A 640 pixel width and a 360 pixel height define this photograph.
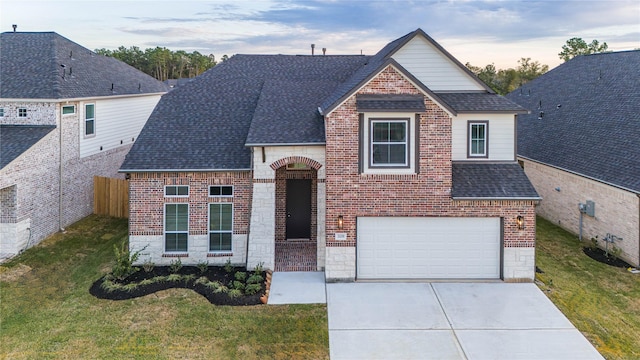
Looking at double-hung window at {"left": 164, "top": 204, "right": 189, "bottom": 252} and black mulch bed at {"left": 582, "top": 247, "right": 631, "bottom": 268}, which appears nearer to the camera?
double-hung window at {"left": 164, "top": 204, "right": 189, "bottom": 252}

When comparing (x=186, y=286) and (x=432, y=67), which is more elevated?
(x=432, y=67)

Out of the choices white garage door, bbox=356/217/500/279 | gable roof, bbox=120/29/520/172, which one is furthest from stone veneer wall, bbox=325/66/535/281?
gable roof, bbox=120/29/520/172

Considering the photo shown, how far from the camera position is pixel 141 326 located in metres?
9.92

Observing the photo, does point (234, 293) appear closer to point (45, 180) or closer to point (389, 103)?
point (389, 103)

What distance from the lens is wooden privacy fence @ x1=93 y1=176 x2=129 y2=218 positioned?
1905cm

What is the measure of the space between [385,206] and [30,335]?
351 inches

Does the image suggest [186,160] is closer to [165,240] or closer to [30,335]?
[165,240]

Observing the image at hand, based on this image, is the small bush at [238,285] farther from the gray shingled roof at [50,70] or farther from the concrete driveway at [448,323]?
the gray shingled roof at [50,70]

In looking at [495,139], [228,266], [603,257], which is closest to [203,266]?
[228,266]

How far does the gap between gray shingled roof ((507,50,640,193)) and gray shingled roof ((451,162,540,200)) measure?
3.89 meters

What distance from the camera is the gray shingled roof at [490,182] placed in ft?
40.0

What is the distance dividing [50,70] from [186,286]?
11.7 metres

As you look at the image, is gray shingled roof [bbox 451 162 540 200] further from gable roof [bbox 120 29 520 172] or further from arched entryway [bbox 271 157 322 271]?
arched entryway [bbox 271 157 322 271]

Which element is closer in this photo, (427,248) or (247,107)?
(427,248)
